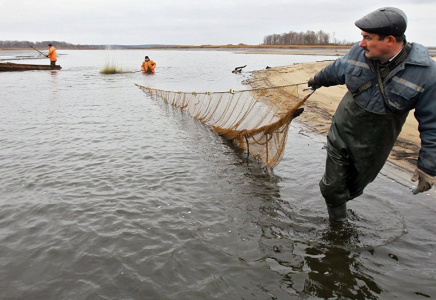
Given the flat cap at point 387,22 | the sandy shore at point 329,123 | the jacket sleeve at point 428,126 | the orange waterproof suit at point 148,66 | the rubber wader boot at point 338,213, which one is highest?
the orange waterproof suit at point 148,66

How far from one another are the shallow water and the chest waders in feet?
2.15

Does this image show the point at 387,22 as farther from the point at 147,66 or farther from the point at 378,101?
the point at 147,66

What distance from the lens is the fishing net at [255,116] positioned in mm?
5816

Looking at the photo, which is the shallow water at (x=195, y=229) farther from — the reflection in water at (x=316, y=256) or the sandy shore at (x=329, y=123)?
the sandy shore at (x=329, y=123)

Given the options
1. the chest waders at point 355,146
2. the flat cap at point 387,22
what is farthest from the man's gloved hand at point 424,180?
the flat cap at point 387,22

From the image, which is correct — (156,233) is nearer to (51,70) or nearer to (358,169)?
(358,169)

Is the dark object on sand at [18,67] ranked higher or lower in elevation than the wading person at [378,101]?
higher

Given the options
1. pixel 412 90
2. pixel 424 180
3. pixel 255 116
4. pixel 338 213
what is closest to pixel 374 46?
pixel 412 90

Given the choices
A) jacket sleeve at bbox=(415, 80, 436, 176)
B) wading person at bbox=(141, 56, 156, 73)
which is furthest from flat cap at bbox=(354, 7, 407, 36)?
wading person at bbox=(141, 56, 156, 73)

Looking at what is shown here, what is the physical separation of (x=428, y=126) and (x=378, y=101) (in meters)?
0.44

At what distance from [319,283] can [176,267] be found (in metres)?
1.36

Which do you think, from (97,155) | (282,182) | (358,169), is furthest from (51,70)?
(358,169)

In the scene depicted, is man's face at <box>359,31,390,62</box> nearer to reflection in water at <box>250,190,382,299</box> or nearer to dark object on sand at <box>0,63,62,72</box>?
reflection in water at <box>250,190,382,299</box>

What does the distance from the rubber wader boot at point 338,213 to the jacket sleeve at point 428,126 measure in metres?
1.15
